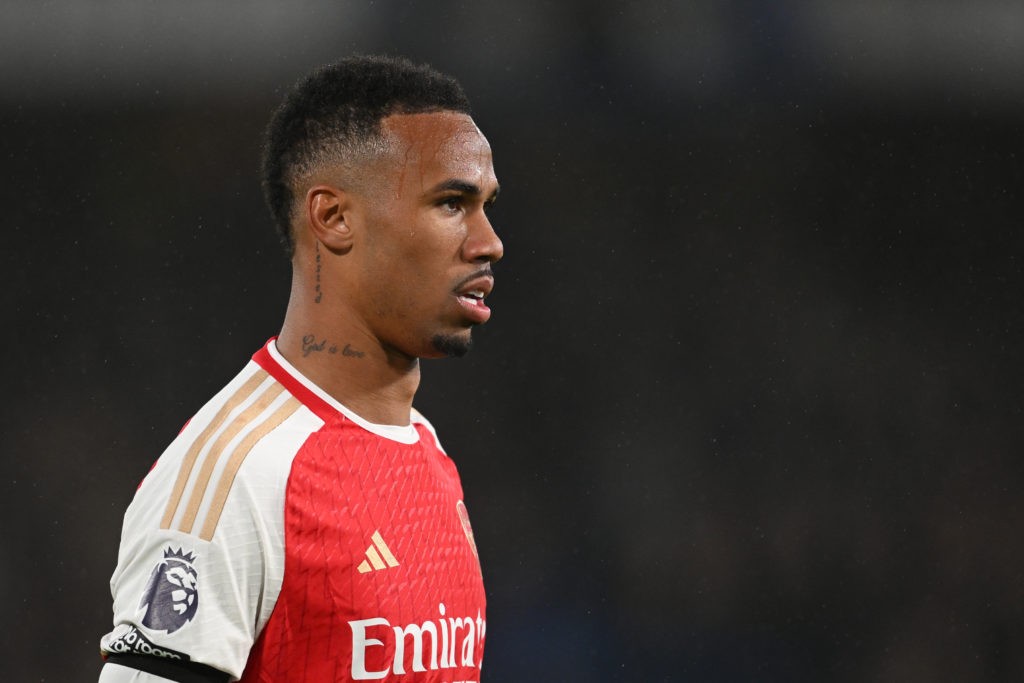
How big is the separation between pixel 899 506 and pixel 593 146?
1.70 meters

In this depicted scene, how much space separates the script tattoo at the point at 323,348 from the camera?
1630 millimetres

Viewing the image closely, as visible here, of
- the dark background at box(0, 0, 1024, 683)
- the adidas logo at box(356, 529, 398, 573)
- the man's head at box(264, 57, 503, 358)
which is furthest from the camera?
the dark background at box(0, 0, 1024, 683)

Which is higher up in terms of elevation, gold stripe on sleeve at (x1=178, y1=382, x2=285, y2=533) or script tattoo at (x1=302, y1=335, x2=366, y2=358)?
script tattoo at (x1=302, y1=335, x2=366, y2=358)

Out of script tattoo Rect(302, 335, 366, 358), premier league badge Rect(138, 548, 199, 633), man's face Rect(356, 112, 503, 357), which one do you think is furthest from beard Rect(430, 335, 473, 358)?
premier league badge Rect(138, 548, 199, 633)

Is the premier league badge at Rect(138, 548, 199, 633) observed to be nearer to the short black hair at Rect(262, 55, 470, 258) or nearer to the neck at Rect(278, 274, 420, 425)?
the neck at Rect(278, 274, 420, 425)

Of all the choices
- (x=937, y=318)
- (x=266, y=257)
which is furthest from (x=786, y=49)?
(x=266, y=257)

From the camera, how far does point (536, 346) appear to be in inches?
165

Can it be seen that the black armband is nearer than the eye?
Yes

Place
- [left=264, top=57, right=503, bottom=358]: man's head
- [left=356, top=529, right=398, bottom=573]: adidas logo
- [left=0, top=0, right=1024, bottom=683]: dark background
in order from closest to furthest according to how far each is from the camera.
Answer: [left=356, top=529, right=398, bottom=573]: adidas logo
[left=264, top=57, right=503, bottom=358]: man's head
[left=0, top=0, right=1024, bottom=683]: dark background

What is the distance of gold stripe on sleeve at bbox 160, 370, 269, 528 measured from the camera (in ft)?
4.65

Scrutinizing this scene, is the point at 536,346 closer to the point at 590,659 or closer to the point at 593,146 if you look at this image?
the point at 593,146

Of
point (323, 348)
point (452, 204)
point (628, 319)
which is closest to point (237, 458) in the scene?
point (323, 348)

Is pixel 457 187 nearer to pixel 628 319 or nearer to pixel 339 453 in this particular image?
pixel 339 453

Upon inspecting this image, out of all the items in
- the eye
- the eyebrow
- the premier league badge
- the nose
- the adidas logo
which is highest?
the eyebrow
